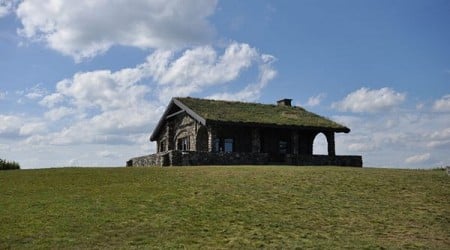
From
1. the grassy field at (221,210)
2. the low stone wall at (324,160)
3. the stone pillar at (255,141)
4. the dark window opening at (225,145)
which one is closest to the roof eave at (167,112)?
the dark window opening at (225,145)

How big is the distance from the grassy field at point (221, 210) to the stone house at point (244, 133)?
11.0 m

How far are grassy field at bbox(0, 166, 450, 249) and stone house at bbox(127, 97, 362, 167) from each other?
1102cm

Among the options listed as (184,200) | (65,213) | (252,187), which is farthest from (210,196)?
(65,213)

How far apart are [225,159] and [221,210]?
686 inches

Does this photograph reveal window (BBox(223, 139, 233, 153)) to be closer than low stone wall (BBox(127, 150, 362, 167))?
No

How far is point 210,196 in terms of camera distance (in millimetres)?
20609

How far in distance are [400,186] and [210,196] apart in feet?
30.8

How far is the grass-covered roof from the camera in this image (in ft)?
129

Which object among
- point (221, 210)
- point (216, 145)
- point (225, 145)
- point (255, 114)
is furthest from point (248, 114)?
point (221, 210)

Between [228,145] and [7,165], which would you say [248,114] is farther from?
[7,165]

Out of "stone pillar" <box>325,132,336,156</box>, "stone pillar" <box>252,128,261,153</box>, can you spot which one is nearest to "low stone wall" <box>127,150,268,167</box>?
"stone pillar" <box>252,128,261,153</box>

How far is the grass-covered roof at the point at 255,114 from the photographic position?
39312 millimetres

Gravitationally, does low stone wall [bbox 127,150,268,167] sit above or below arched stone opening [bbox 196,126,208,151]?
below

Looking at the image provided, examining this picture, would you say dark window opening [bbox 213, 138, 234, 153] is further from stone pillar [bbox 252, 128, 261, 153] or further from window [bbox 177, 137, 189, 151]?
window [bbox 177, 137, 189, 151]
